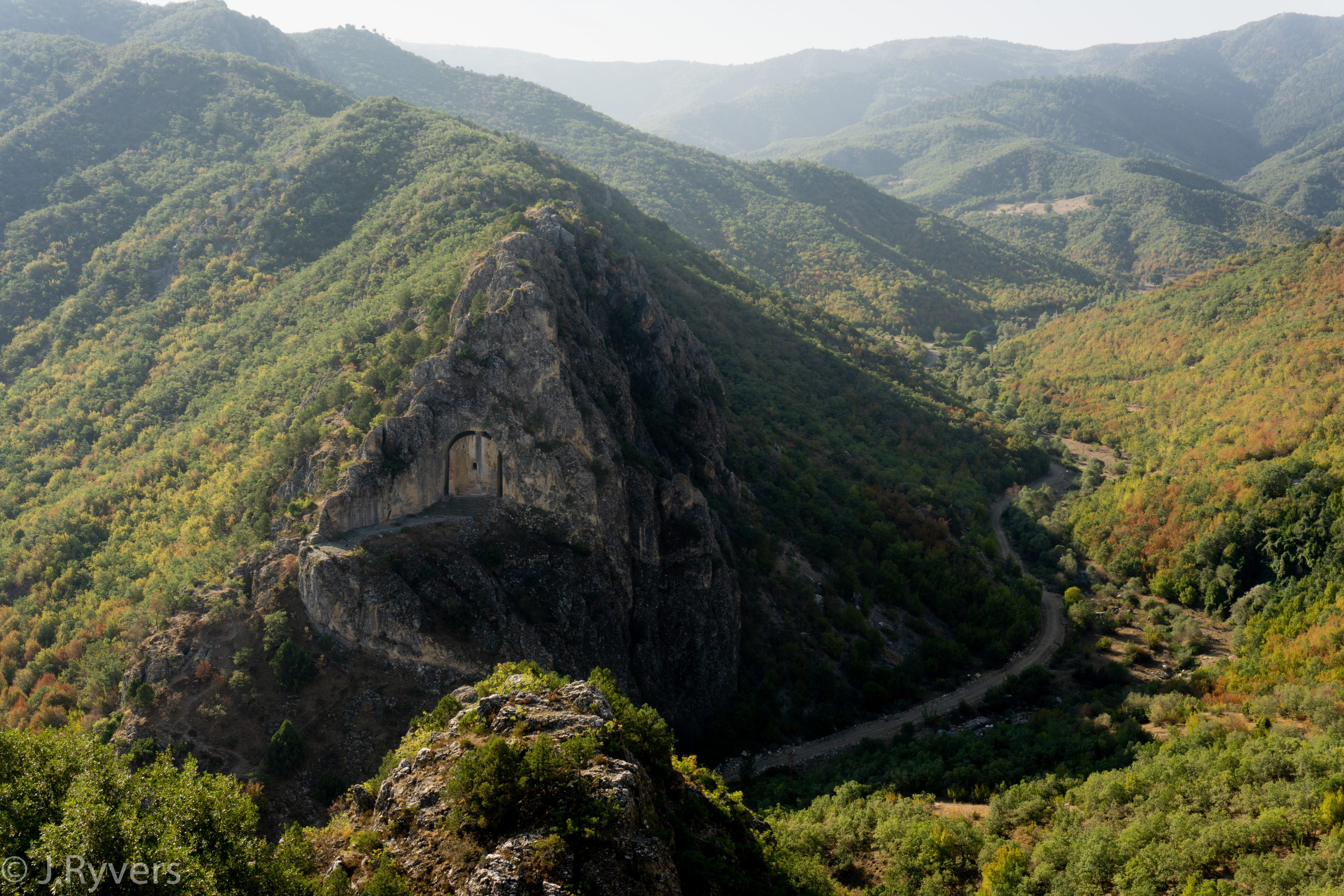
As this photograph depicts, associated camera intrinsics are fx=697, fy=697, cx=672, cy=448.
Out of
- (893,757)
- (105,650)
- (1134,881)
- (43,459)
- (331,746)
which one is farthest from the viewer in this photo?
(43,459)

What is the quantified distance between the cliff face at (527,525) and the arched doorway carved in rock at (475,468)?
4.5 inches

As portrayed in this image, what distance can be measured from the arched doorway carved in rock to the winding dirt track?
1194 inches

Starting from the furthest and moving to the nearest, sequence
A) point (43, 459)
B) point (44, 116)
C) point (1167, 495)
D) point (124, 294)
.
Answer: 1. point (44, 116)
2. point (124, 294)
3. point (1167, 495)
4. point (43, 459)

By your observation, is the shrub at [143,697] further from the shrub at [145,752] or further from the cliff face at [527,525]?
the cliff face at [527,525]

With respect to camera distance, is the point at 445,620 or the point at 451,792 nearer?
the point at 451,792

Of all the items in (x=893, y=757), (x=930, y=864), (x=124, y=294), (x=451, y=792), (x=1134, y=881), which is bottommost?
(x=893, y=757)

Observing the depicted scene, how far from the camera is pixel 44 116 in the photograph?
140 m

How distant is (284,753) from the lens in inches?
1644

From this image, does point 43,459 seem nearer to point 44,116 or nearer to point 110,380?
point 110,380

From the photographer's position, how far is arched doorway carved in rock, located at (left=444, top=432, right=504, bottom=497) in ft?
185

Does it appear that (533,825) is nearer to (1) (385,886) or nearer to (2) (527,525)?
(1) (385,886)

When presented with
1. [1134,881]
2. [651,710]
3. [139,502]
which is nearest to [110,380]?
[139,502]

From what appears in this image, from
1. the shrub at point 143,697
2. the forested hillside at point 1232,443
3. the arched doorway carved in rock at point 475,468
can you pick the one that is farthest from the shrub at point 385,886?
the forested hillside at point 1232,443

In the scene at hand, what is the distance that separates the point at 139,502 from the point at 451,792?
194 feet
